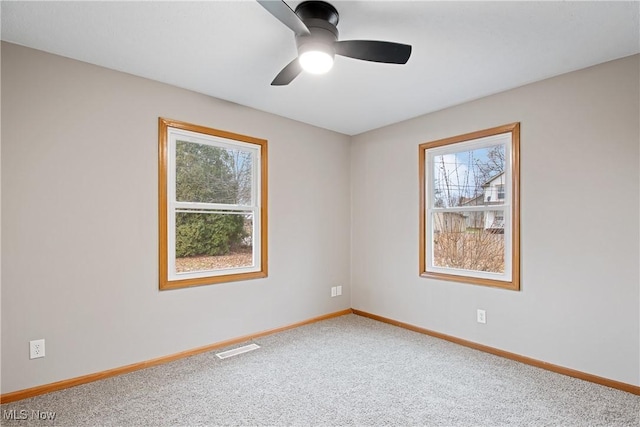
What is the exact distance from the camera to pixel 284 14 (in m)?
1.62

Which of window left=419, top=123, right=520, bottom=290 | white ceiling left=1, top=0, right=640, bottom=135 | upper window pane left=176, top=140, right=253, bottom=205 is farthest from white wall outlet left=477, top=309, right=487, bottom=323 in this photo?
upper window pane left=176, top=140, right=253, bottom=205

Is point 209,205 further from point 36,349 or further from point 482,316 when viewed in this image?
point 482,316

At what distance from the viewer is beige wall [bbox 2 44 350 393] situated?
2277mm

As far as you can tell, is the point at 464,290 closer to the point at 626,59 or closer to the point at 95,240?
the point at 626,59

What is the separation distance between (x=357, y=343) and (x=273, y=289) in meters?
1.05

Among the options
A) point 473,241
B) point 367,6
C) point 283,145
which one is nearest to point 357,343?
point 473,241

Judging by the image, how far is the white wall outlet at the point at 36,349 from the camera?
7.58ft

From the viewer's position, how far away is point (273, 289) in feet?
12.1

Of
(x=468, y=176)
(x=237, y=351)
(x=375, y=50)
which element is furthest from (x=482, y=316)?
(x=375, y=50)

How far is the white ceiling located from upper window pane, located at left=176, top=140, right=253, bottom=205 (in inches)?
22.9

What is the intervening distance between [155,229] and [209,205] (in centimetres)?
56

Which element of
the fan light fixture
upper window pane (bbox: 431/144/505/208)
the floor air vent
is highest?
the fan light fixture

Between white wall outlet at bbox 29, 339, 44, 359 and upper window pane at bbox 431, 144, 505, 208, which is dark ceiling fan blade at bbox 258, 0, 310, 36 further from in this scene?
white wall outlet at bbox 29, 339, 44, 359

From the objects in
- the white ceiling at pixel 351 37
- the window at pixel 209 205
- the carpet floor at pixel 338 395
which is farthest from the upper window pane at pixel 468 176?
the window at pixel 209 205
